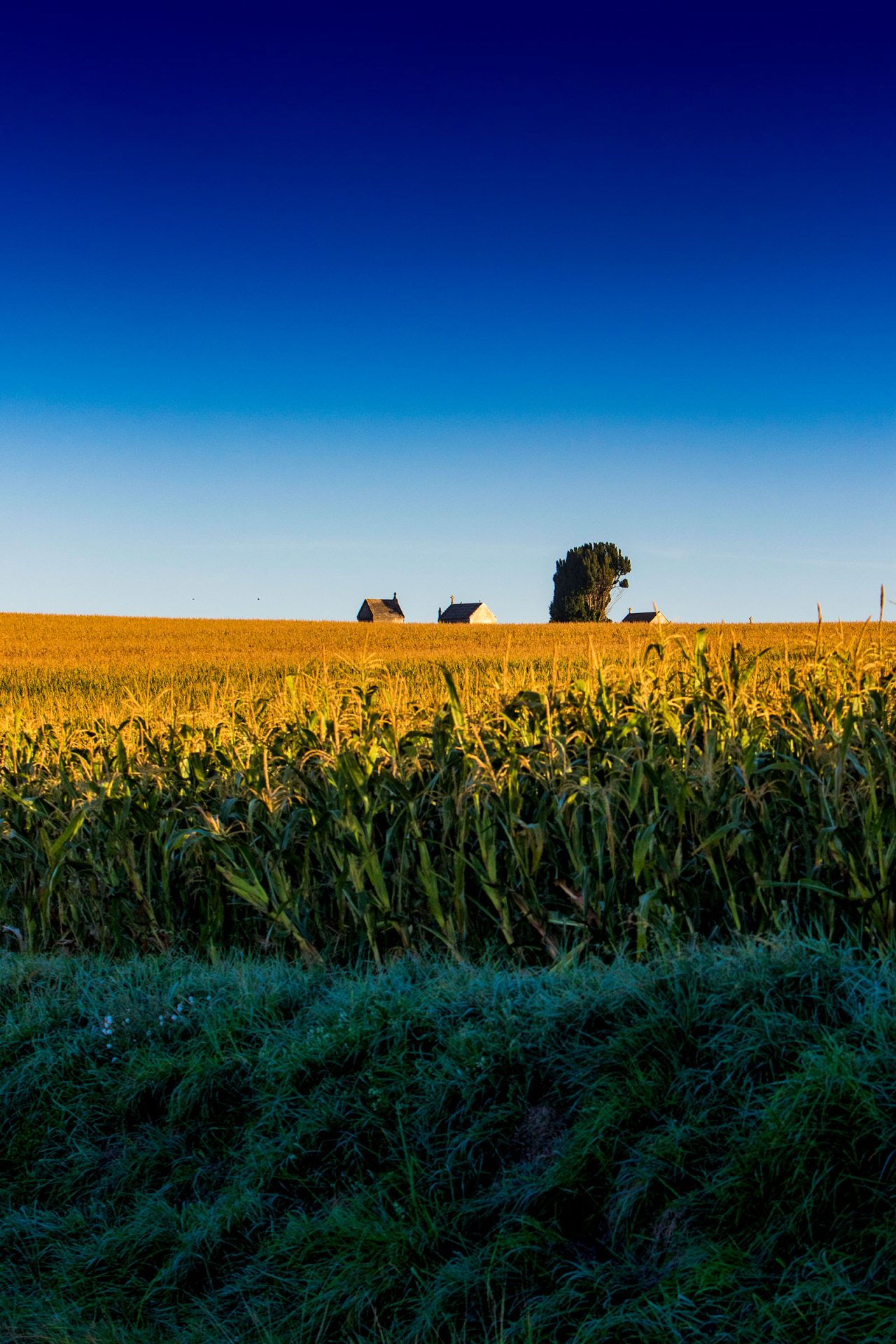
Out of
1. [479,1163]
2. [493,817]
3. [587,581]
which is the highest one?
[587,581]

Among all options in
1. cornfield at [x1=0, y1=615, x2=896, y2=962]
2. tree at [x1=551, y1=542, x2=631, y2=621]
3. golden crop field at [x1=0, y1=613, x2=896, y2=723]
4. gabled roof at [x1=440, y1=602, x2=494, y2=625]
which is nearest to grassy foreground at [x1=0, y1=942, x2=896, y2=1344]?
cornfield at [x1=0, y1=615, x2=896, y2=962]

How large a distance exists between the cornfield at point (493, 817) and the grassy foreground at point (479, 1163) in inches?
33.0

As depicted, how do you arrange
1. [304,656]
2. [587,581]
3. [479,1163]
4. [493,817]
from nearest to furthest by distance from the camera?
[479,1163], [493,817], [304,656], [587,581]

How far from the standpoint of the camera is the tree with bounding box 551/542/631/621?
76312 millimetres

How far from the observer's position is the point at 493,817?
5.44 m

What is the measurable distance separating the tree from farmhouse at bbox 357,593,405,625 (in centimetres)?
1500

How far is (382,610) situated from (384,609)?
15.3 inches

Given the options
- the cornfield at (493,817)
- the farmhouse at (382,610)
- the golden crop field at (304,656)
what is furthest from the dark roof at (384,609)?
the cornfield at (493,817)

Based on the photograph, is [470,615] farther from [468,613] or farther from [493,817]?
[493,817]

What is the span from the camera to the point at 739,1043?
330 centimetres

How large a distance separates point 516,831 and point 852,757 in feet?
6.09

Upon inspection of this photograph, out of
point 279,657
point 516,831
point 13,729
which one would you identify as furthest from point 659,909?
point 279,657

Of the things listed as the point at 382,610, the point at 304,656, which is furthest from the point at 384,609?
the point at 304,656

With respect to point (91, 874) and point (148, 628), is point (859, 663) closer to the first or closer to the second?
point (91, 874)
